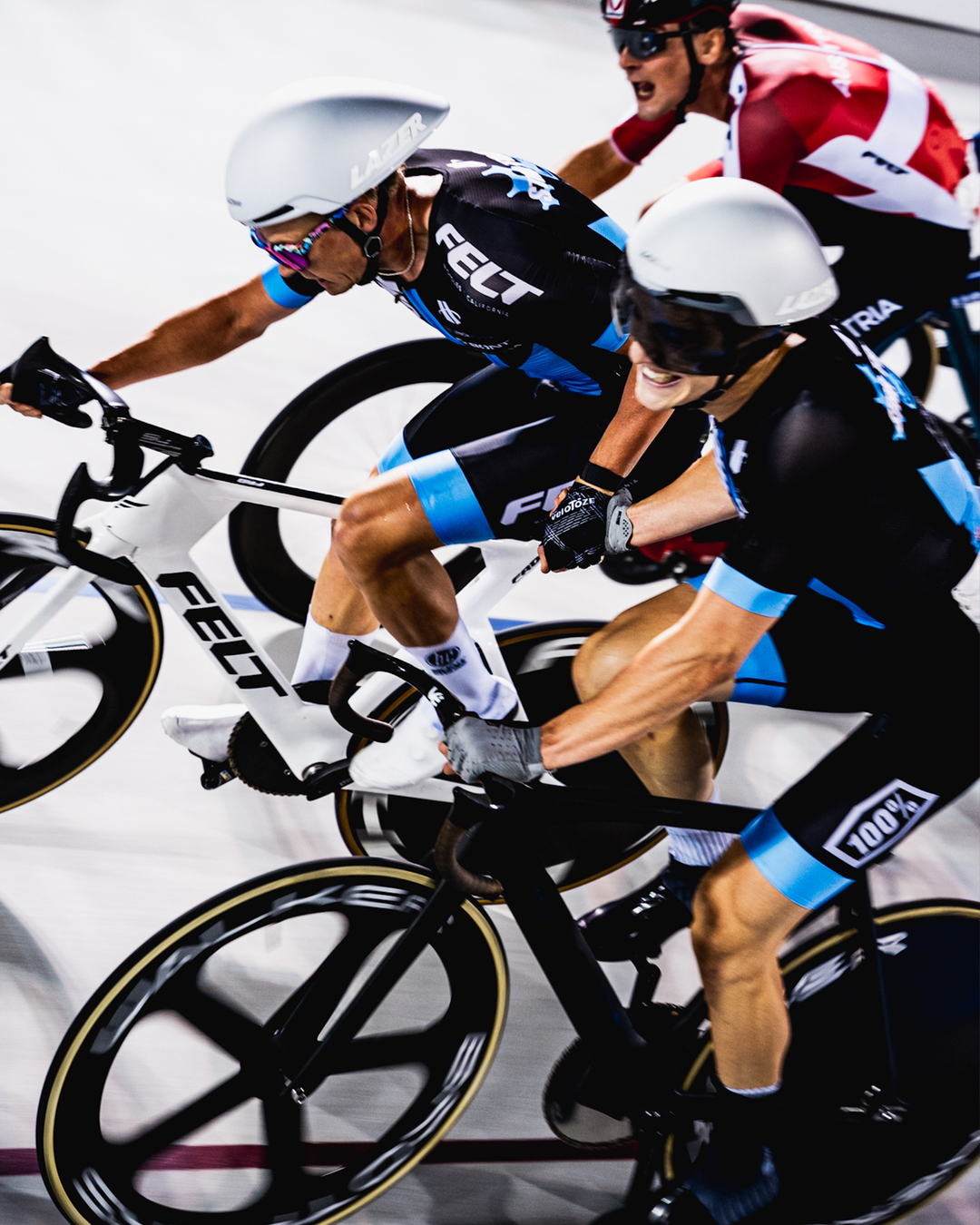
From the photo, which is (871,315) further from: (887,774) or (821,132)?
(887,774)

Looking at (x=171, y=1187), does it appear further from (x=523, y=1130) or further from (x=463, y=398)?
(x=463, y=398)

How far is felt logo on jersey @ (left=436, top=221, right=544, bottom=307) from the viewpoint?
187 centimetres

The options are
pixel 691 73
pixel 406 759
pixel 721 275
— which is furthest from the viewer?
pixel 691 73

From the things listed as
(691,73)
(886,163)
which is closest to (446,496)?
(691,73)

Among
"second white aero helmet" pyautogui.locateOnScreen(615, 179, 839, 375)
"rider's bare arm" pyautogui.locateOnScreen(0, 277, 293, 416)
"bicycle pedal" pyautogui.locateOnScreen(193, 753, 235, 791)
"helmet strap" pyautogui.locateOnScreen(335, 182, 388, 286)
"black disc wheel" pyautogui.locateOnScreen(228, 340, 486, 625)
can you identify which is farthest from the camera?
"black disc wheel" pyautogui.locateOnScreen(228, 340, 486, 625)

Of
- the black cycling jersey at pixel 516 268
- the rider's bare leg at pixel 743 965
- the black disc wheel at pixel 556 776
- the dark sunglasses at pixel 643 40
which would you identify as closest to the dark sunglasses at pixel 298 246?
the black cycling jersey at pixel 516 268

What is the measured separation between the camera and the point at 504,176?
1.96 m

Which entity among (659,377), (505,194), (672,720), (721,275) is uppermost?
(505,194)

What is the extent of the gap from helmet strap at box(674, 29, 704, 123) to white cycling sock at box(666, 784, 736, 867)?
5.48 ft

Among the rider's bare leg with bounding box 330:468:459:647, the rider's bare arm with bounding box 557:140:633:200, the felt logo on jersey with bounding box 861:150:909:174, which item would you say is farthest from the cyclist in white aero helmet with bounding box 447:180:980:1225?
the rider's bare arm with bounding box 557:140:633:200

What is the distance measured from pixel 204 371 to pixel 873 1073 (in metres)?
3.05

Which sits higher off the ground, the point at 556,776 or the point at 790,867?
the point at 790,867

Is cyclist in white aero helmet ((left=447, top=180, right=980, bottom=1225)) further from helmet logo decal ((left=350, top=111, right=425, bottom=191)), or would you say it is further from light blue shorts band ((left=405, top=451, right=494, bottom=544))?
helmet logo decal ((left=350, top=111, right=425, bottom=191))

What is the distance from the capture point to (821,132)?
8.52 feet
